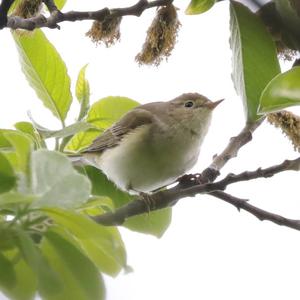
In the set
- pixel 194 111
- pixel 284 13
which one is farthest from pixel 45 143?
pixel 194 111

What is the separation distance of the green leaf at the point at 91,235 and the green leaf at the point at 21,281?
2.5 inches

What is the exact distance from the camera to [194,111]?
2.36 meters

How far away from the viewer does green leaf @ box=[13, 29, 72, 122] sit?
4.42ft

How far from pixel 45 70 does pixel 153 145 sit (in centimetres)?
77

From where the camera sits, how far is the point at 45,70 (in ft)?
4.45

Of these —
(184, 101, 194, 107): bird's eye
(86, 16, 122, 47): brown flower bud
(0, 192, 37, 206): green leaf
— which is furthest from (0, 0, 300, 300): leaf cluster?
(184, 101, 194, 107): bird's eye

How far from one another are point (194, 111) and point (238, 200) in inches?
49.2

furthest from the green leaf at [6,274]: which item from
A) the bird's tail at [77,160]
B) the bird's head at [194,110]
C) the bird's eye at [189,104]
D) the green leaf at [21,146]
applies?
the bird's eye at [189,104]

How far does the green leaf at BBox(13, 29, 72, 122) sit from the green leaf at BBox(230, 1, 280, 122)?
34cm

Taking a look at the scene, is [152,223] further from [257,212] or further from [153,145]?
[153,145]

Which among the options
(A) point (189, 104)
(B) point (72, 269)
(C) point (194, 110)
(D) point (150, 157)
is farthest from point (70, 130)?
(A) point (189, 104)

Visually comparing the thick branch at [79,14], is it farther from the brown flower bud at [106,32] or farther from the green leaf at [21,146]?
the green leaf at [21,146]

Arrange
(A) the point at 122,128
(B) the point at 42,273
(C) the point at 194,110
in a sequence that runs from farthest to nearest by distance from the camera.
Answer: (C) the point at 194,110, (A) the point at 122,128, (B) the point at 42,273

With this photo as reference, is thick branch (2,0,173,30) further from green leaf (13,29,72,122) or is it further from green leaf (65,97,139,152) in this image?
green leaf (65,97,139,152)
